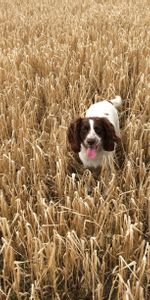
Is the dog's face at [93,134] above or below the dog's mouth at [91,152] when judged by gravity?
above

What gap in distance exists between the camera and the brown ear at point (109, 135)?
2729mm

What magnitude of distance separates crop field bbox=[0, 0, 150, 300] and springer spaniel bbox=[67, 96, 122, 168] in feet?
0.30

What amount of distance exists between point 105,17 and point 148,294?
521 cm

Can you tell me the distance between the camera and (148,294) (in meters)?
1.97

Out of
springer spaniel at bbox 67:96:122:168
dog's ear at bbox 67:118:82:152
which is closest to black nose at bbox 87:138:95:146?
springer spaniel at bbox 67:96:122:168

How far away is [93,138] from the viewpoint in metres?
2.70

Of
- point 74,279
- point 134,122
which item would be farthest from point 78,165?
point 74,279

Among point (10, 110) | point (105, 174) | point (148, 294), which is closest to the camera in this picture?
point (148, 294)

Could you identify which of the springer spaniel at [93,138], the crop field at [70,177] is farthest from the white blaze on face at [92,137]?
the crop field at [70,177]

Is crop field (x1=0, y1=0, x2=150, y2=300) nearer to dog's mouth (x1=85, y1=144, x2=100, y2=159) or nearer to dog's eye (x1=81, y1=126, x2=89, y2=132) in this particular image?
dog's mouth (x1=85, y1=144, x2=100, y2=159)

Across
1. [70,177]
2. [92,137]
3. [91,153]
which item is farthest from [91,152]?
A: [70,177]

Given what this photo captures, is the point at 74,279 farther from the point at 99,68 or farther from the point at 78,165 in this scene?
the point at 99,68

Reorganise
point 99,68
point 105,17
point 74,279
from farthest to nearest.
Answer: point 105,17, point 99,68, point 74,279

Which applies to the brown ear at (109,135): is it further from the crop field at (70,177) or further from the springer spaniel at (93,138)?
the crop field at (70,177)
